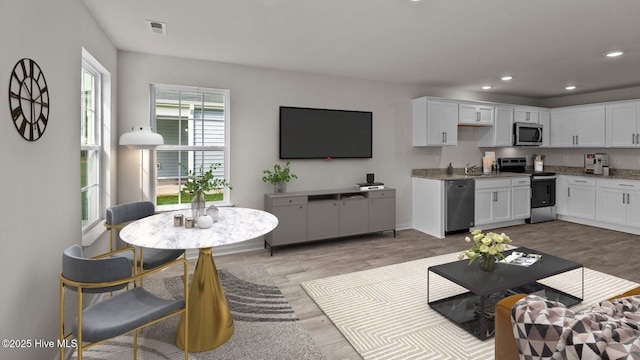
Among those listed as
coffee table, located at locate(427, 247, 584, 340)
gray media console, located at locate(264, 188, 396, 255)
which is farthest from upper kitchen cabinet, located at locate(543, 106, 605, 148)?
coffee table, located at locate(427, 247, 584, 340)

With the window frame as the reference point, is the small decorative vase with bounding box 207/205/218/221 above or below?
below

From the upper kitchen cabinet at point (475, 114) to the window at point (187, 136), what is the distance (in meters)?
3.97

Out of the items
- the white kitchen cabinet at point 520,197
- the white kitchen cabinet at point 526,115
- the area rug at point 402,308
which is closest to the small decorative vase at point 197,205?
the area rug at point 402,308

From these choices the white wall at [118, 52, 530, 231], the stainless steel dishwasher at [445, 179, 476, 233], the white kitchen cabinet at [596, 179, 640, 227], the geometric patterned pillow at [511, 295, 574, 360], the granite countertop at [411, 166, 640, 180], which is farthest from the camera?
the granite countertop at [411, 166, 640, 180]

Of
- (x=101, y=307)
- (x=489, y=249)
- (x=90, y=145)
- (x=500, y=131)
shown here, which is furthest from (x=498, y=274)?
(x=500, y=131)

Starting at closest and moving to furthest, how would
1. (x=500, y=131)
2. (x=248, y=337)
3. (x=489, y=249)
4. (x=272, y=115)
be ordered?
(x=248, y=337) → (x=489, y=249) → (x=272, y=115) → (x=500, y=131)

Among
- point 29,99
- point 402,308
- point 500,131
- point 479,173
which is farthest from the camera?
point 479,173

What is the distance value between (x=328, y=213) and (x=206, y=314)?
2565 millimetres

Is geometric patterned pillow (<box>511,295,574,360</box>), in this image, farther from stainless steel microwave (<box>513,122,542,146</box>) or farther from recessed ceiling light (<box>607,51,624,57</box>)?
stainless steel microwave (<box>513,122,542,146</box>)

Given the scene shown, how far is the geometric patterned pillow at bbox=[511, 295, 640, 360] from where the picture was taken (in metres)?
0.98

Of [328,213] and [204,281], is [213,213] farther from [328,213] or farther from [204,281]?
[328,213]

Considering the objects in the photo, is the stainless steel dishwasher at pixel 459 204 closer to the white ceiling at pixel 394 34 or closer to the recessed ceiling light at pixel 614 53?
the white ceiling at pixel 394 34

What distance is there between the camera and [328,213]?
15.2 feet

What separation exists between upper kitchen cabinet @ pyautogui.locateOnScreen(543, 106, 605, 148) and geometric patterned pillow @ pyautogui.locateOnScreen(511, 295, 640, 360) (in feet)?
20.2
